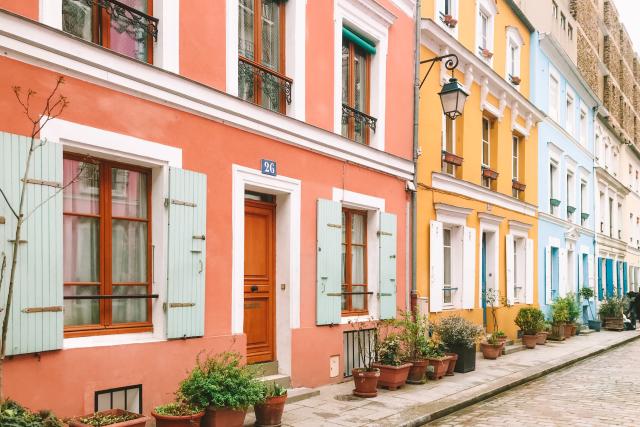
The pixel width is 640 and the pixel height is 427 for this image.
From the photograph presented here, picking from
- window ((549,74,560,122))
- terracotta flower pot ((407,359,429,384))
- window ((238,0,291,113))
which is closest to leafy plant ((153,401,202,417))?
window ((238,0,291,113))

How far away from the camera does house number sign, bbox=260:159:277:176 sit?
8.03m

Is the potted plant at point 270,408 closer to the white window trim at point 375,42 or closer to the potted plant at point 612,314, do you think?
the white window trim at point 375,42

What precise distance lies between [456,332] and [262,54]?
223 inches

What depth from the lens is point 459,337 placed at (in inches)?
422

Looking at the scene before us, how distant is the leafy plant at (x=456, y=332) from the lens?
1073cm

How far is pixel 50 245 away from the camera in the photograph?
217 inches

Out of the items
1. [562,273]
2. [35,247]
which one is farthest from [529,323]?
[35,247]

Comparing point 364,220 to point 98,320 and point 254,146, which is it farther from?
point 98,320

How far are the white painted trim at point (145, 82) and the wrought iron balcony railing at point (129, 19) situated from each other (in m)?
0.52

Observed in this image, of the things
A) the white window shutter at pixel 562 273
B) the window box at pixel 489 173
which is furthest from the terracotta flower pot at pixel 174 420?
the white window shutter at pixel 562 273

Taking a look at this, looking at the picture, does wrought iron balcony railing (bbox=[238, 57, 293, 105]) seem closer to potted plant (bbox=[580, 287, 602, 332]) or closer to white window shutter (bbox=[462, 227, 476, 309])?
white window shutter (bbox=[462, 227, 476, 309])

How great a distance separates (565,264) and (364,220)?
12.8 meters

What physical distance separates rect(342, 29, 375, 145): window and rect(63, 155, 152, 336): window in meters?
4.33

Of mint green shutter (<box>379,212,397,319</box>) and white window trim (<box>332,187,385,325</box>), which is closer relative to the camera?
white window trim (<box>332,187,385,325</box>)
